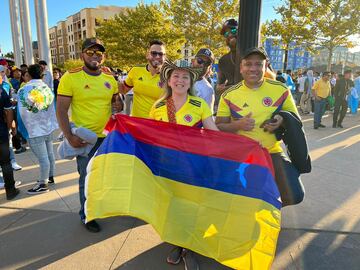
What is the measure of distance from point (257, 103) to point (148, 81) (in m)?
1.56

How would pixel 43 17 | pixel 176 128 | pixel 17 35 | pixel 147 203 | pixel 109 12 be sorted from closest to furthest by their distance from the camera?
pixel 147 203, pixel 176 128, pixel 43 17, pixel 17 35, pixel 109 12

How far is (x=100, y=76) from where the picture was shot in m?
3.51

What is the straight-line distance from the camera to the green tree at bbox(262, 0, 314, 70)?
1811cm

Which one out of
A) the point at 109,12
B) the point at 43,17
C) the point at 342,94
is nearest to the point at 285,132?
the point at 342,94

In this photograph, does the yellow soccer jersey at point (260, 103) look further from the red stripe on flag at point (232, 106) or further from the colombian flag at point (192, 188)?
the colombian flag at point (192, 188)

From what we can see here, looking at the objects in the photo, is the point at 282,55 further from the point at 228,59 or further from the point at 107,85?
the point at 107,85

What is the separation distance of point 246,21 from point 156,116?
1437 mm

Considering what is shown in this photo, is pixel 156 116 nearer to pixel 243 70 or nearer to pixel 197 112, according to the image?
pixel 197 112

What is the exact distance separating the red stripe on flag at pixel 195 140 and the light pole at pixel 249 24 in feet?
3.87

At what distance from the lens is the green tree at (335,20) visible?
55.7ft

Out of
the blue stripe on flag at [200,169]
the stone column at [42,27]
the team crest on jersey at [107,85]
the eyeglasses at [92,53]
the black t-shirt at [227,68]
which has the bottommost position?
the blue stripe on flag at [200,169]

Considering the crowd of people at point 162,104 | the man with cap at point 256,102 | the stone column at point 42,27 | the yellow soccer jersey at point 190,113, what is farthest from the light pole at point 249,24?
the stone column at point 42,27

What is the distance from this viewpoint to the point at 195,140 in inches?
105

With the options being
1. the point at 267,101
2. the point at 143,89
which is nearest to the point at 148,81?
the point at 143,89
